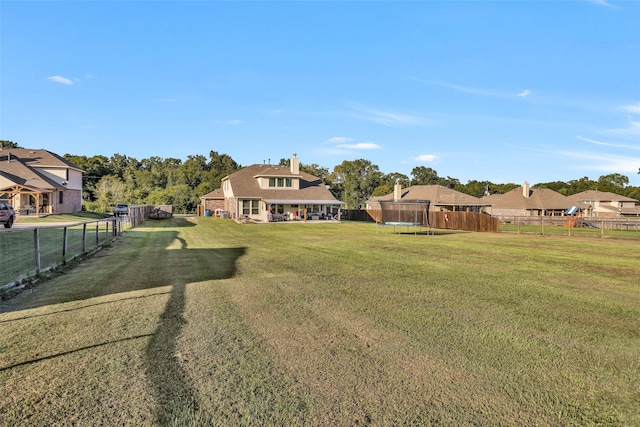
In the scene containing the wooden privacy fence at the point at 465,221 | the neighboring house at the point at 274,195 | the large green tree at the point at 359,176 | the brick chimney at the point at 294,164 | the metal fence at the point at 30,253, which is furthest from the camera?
the large green tree at the point at 359,176

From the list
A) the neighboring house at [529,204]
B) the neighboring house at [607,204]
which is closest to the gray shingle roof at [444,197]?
the neighboring house at [529,204]

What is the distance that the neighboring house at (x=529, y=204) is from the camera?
5344 cm

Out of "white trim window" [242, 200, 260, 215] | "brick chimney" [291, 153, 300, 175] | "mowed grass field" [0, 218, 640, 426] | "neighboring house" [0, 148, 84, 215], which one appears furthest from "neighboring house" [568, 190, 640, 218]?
"neighboring house" [0, 148, 84, 215]

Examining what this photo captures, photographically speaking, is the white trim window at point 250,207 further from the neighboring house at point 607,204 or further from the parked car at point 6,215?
the neighboring house at point 607,204

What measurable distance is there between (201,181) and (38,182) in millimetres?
49431

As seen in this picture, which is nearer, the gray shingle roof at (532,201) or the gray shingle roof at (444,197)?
the gray shingle roof at (444,197)

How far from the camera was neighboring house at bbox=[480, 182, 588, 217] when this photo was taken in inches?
2104

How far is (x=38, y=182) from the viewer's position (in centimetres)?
3316

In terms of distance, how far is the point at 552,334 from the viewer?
465cm

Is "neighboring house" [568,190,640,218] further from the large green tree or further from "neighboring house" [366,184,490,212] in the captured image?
the large green tree

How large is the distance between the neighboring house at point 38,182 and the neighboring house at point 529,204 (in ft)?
173

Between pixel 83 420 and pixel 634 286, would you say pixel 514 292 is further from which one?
pixel 83 420

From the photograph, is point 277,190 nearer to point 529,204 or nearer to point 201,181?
point 529,204

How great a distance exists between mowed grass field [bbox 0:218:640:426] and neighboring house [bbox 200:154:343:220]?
94.1 ft
